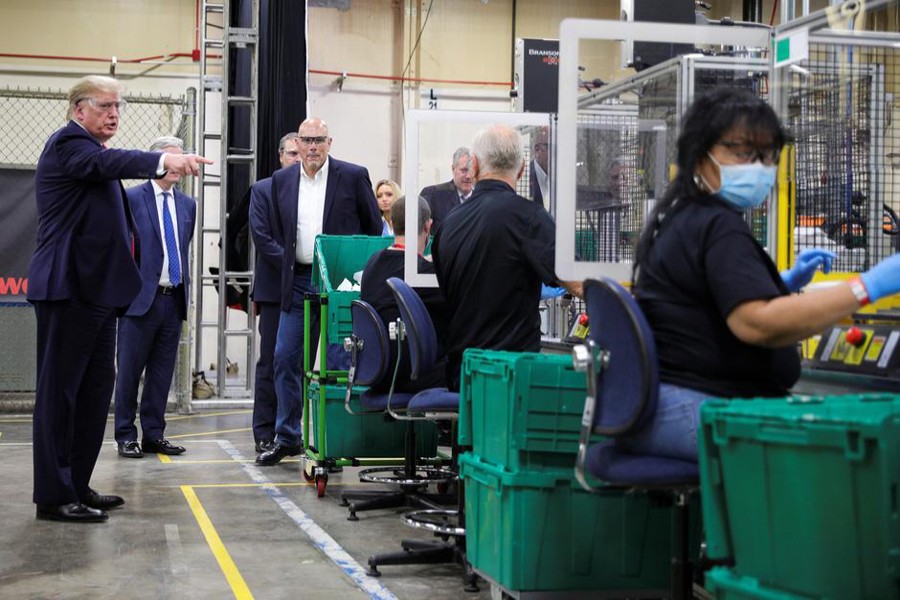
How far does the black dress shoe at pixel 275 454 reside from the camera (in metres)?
6.33

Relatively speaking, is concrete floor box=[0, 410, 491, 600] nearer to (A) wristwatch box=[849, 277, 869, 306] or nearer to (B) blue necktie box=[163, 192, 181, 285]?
(B) blue necktie box=[163, 192, 181, 285]

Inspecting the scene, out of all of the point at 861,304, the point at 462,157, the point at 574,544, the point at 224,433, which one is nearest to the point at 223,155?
the point at 224,433

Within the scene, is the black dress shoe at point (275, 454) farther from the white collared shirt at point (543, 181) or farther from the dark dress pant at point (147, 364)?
the white collared shirt at point (543, 181)

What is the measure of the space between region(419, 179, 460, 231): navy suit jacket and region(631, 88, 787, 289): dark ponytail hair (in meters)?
2.49

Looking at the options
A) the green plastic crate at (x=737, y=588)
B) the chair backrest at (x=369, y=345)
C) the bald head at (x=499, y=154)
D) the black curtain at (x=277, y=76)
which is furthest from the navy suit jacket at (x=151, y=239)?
the green plastic crate at (x=737, y=588)

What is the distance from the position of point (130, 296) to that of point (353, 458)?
1.29 metres

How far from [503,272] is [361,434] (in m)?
1.72

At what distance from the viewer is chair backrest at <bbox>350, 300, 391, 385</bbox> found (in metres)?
4.65

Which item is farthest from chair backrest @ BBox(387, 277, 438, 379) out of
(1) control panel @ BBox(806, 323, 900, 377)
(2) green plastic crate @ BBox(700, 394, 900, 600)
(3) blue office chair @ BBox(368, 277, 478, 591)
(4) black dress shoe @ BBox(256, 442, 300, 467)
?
(4) black dress shoe @ BBox(256, 442, 300, 467)

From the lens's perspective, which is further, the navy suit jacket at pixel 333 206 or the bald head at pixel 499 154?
the navy suit jacket at pixel 333 206

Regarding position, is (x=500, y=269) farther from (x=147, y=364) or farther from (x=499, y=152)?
(x=147, y=364)

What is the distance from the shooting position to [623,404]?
2.64 m

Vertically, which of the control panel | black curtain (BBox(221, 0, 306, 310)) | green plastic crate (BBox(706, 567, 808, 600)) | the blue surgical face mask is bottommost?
green plastic crate (BBox(706, 567, 808, 600))

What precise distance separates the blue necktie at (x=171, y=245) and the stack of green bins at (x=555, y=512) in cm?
390
